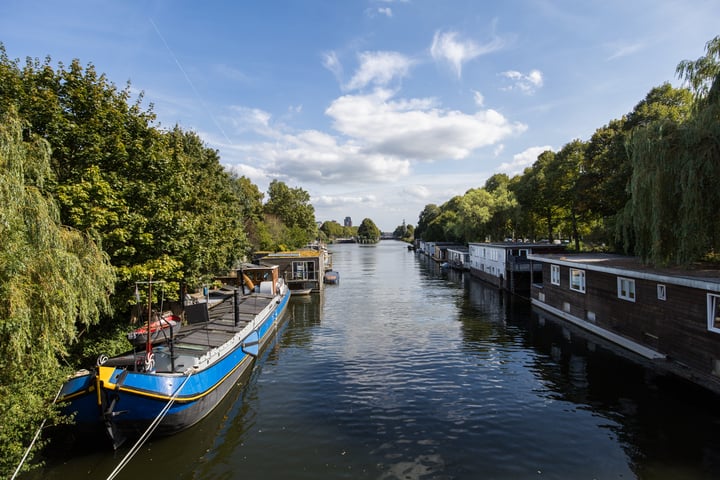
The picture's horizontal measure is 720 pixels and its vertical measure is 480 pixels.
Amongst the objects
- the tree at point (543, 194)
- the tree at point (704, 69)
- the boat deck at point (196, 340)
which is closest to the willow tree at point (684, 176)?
the tree at point (704, 69)

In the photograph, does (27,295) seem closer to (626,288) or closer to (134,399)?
(134,399)

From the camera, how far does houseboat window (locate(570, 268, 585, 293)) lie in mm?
28608

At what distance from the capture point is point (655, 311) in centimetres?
2033

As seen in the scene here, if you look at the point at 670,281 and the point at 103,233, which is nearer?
the point at 103,233

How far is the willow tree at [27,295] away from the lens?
31.7 ft

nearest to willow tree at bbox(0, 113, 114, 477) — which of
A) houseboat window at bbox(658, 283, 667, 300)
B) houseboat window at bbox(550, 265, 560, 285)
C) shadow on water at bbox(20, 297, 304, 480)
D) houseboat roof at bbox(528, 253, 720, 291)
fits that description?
shadow on water at bbox(20, 297, 304, 480)

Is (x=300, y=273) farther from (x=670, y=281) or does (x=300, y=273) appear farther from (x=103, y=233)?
(x=670, y=281)

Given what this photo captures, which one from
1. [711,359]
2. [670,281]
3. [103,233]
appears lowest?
[711,359]

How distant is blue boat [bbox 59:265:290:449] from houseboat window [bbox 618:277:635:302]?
20.2 metres

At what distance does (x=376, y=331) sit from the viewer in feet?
96.4

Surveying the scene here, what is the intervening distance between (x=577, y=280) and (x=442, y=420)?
19.6 meters

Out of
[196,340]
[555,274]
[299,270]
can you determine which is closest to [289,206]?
[299,270]

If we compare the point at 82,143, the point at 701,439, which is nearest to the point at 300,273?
the point at 82,143

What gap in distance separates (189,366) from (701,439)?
56.9ft
